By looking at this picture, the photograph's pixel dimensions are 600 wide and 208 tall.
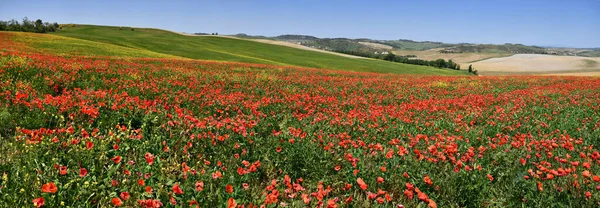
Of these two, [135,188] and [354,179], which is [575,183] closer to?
[354,179]

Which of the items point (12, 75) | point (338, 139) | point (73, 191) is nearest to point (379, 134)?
point (338, 139)

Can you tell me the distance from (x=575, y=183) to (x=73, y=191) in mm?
5249

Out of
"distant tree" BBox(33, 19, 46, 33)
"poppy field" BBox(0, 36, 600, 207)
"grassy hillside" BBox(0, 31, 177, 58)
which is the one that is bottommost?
"poppy field" BBox(0, 36, 600, 207)

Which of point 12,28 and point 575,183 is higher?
point 12,28

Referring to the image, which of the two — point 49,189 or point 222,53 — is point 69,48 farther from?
point 49,189

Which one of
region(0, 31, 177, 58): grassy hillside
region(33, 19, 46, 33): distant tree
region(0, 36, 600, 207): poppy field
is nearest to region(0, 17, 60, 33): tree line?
region(33, 19, 46, 33): distant tree

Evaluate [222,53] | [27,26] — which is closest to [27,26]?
[27,26]

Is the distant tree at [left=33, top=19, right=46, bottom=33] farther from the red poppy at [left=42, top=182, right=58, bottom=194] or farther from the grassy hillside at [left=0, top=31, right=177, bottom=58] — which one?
the red poppy at [left=42, top=182, right=58, bottom=194]

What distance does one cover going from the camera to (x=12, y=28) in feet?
224

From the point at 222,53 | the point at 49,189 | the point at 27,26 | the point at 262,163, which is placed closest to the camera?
the point at 49,189

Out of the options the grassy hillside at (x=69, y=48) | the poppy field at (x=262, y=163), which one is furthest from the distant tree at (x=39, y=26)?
the poppy field at (x=262, y=163)

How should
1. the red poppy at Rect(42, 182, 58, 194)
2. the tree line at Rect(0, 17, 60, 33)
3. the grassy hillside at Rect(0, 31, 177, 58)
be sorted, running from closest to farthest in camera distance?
the red poppy at Rect(42, 182, 58, 194), the grassy hillside at Rect(0, 31, 177, 58), the tree line at Rect(0, 17, 60, 33)

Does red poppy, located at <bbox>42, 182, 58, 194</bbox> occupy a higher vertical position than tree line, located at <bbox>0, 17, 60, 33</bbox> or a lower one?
lower

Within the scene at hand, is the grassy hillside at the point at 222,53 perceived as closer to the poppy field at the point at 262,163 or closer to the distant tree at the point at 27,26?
the distant tree at the point at 27,26
